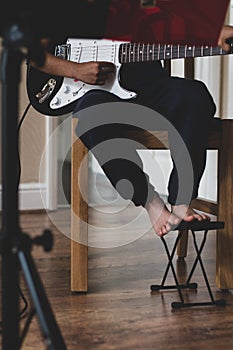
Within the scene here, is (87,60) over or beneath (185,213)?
over

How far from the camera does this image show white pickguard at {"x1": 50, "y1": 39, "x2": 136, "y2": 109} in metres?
1.71

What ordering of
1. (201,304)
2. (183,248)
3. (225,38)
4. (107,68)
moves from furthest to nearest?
(183,248), (107,68), (201,304), (225,38)

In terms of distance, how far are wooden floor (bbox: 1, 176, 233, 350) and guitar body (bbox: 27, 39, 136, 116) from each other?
506 millimetres

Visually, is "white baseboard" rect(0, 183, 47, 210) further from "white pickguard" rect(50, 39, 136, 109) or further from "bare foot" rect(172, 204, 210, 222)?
"bare foot" rect(172, 204, 210, 222)

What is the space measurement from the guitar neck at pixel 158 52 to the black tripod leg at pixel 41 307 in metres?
0.90

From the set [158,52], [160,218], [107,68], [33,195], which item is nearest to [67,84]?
[107,68]

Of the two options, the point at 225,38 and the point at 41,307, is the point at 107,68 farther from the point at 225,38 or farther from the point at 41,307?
the point at 41,307

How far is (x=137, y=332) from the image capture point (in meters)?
1.39

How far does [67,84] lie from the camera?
1.75 metres

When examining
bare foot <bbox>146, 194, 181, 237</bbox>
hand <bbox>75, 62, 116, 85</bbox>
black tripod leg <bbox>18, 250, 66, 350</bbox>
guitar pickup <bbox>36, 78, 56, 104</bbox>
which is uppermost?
hand <bbox>75, 62, 116, 85</bbox>

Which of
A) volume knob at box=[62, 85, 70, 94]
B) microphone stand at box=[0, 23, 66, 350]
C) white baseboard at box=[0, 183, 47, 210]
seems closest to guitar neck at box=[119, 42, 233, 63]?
volume knob at box=[62, 85, 70, 94]

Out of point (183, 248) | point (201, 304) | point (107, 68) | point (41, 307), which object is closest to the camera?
point (41, 307)

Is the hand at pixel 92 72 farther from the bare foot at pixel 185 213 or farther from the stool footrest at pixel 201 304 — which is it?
the stool footrest at pixel 201 304

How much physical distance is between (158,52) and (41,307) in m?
1.01
